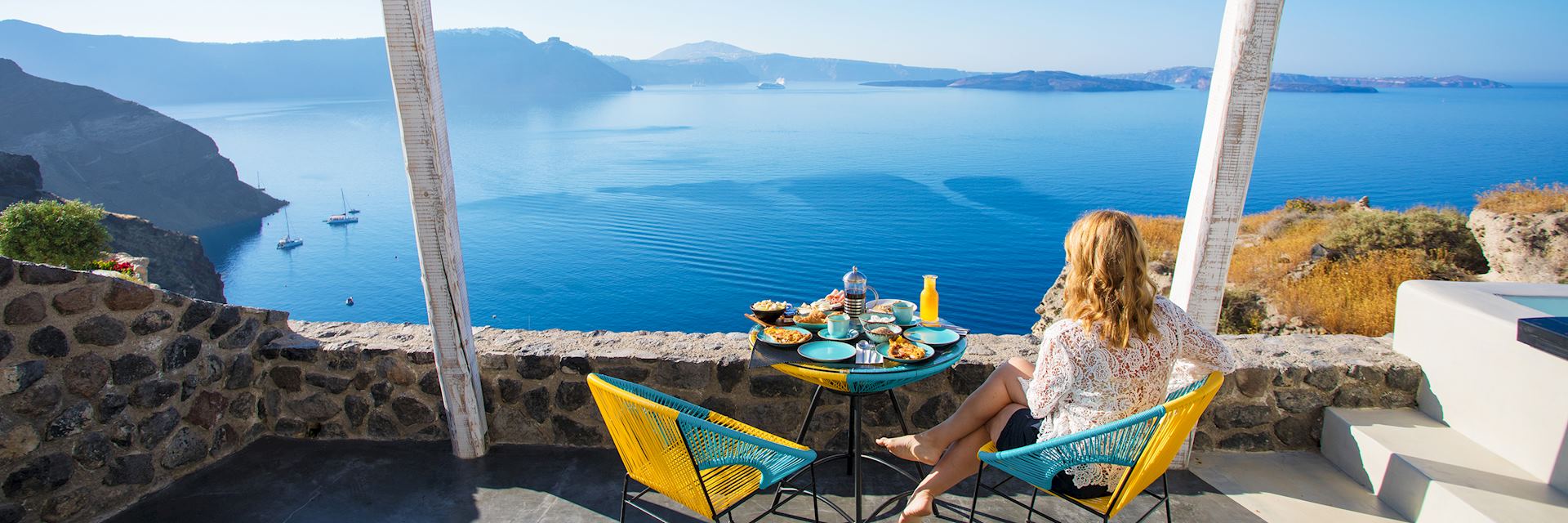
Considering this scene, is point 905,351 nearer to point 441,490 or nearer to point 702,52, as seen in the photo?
point 441,490

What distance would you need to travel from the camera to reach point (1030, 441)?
6.60ft

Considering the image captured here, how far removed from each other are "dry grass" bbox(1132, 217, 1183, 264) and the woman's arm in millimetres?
12224

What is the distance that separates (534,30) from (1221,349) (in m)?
142

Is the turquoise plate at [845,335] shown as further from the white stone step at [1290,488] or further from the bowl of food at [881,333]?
the white stone step at [1290,488]

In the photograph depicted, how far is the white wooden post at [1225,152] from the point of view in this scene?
2.29m

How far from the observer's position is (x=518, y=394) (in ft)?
9.69

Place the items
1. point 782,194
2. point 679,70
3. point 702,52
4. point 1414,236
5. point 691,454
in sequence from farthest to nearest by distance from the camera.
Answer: point 702,52, point 679,70, point 782,194, point 1414,236, point 691,454

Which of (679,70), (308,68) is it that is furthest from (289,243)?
(679,70)

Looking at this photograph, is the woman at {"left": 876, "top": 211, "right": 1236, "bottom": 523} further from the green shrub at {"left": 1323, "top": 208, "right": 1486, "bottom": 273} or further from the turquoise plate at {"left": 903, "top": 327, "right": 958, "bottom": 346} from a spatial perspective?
the green shrub at {"left": 1323, "top": 208, "right": 1486, "bottom": 273}

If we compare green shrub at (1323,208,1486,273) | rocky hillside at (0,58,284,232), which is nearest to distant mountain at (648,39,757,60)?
rocky hillside at (0,58,284,232)

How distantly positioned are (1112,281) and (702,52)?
18434 cm

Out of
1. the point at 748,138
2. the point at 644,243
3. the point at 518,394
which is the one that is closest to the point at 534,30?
the point at 748,138

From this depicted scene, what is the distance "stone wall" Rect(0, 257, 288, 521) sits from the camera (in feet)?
7.68

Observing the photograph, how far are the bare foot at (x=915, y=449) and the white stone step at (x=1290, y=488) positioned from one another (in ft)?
3.73
